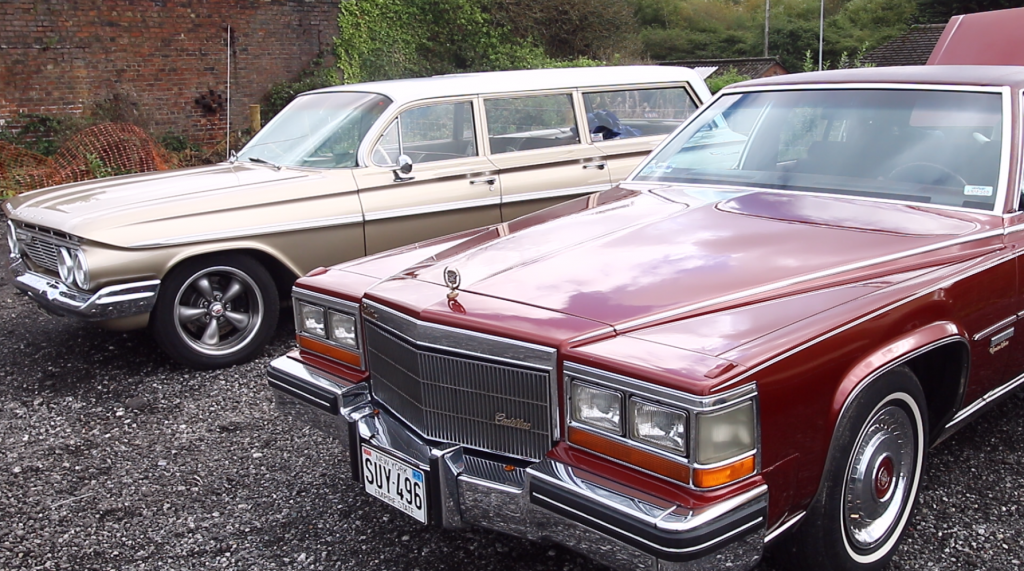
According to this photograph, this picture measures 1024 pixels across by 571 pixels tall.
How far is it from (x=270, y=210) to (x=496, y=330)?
9.91 feet

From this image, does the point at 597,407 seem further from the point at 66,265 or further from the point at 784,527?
the point at 66,265

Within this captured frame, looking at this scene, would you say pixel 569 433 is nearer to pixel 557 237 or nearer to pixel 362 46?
pixel 557 237

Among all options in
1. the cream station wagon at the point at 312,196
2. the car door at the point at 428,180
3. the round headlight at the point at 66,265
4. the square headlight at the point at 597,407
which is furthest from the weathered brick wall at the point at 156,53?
the square headlight at the point at 597,407

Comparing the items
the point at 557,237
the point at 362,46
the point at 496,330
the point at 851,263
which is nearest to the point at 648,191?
the point at 557,237

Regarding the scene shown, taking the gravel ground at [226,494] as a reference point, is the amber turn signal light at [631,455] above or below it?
above

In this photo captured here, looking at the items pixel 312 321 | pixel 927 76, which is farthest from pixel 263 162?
pixel 927 76

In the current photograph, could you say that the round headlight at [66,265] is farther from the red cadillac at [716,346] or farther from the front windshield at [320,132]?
the red cadillac at [716,346]

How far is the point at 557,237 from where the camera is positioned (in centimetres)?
316

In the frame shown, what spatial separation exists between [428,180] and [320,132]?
2.70ft

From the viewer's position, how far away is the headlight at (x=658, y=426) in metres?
2.11

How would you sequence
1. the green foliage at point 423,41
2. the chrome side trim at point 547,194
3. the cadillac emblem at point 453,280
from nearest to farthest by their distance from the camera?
the cadillac emblem at point 453,280 < the chrome side trim at point 547,194 < the green foliage at point 423,41

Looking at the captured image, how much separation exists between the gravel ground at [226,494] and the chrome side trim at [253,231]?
2.63 feet

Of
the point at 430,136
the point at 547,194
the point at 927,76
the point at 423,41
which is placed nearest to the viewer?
the point at 927,76

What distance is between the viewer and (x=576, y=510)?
2217 mm
